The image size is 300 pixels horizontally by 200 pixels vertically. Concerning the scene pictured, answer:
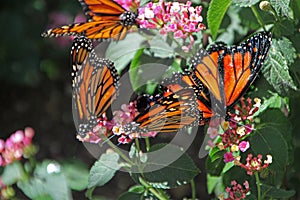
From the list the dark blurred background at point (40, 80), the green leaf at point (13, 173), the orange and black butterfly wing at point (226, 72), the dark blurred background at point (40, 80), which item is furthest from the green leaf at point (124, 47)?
the dark blurred background at point (40, 80)

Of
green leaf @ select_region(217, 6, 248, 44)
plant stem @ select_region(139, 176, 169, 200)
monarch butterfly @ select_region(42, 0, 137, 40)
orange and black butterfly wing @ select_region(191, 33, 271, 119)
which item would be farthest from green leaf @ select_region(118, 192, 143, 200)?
green leaf @ select_region(217, 6, 248, 44)

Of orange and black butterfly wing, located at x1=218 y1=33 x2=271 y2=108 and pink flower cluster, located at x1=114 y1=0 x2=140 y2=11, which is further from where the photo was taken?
pink flower cluster, located at x1=114 y1=0 x2=140 y2=11

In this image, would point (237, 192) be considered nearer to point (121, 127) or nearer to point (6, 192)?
point (121, 127)

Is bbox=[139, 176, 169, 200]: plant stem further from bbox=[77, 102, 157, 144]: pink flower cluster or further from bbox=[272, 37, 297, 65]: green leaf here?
bbox=[272, 37, 297, 65]: green leaf

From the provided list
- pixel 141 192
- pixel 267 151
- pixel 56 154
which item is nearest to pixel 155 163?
pixel 141 192

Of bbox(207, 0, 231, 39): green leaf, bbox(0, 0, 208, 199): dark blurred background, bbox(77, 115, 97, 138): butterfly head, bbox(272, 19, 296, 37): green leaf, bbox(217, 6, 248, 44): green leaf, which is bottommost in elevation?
bbox(0, 0, 208, 199): dark blurred background

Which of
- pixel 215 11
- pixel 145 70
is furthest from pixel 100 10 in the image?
pixel 215 11

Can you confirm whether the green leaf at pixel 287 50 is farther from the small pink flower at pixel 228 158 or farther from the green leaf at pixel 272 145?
the small pink flower at pixel 228 158
